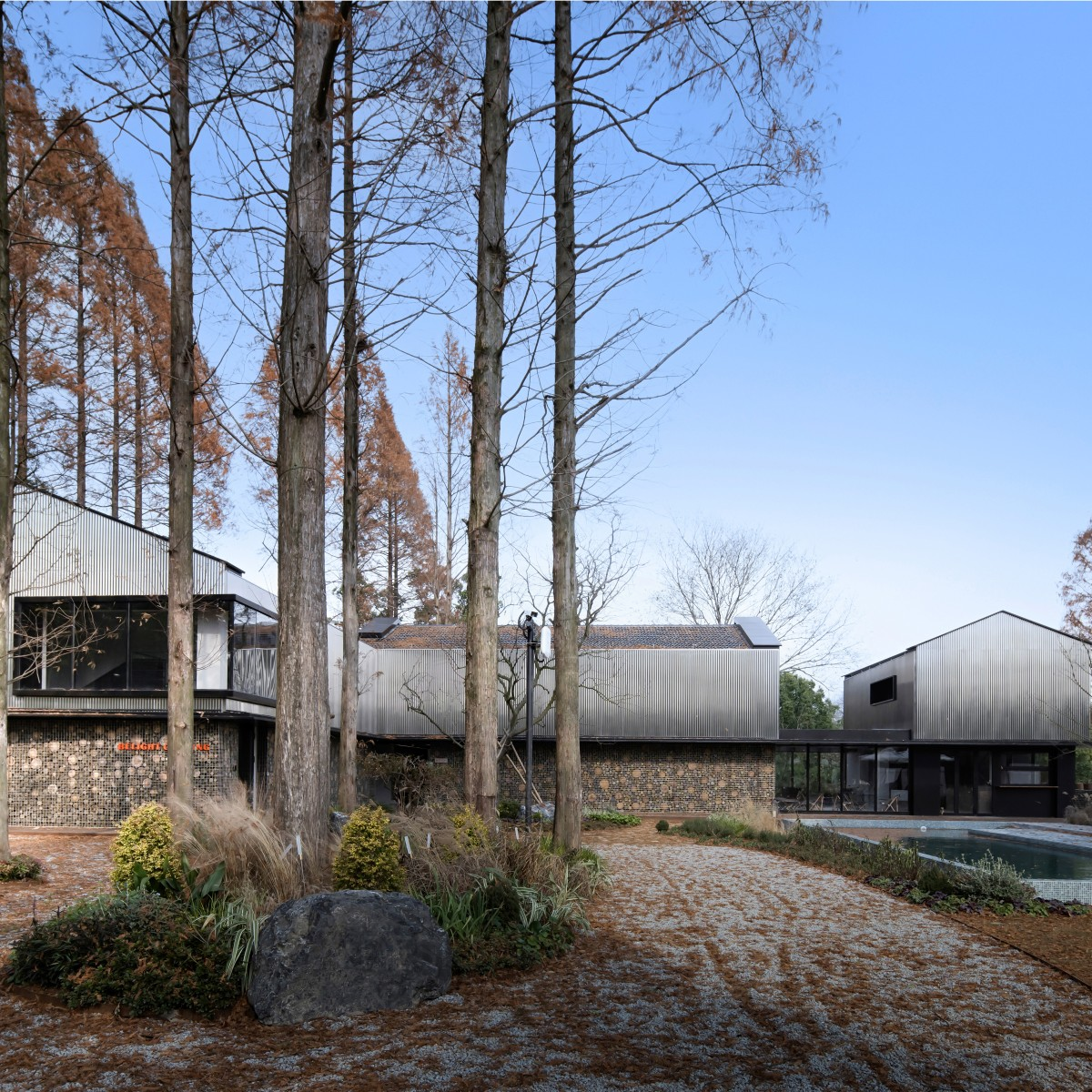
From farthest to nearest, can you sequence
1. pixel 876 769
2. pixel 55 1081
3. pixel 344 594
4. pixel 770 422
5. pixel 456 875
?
1. pixel 876 769
2. pixel 770 422
3. pixel 344 594
4. pixel 456 875
5. pixel 55 1081

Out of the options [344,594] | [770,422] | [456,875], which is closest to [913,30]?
[456,875]

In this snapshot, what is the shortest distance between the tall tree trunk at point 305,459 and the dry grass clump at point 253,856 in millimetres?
146

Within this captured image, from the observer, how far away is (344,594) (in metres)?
17.3

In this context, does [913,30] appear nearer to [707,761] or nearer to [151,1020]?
[151,1020]

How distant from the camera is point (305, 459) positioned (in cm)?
766

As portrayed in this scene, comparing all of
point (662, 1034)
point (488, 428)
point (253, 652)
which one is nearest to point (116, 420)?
point (253, 652)

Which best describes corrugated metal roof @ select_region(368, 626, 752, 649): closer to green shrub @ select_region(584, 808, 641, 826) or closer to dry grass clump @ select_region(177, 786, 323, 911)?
green shrub @ select_region(584, 808, 641, 826)

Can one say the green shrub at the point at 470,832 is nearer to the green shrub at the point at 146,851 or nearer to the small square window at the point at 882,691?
the green shrub at the point at 146,851

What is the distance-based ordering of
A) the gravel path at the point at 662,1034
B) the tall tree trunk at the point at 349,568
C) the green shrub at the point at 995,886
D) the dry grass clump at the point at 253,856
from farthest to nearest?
the tall tree trunk at the point at 349,568, the green shrub at the point at 995,886, the dry grass clump at the point at 253,856, the gravel path at the point at 662,1034

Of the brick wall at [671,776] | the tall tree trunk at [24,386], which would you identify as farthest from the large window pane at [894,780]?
the tall tree trunk at [24,386]

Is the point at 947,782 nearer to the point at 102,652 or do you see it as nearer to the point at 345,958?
the point at 102,652

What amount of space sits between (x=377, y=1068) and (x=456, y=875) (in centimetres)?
265

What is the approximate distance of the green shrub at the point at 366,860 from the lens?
717 centimetres

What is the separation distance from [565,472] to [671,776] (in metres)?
16.5
